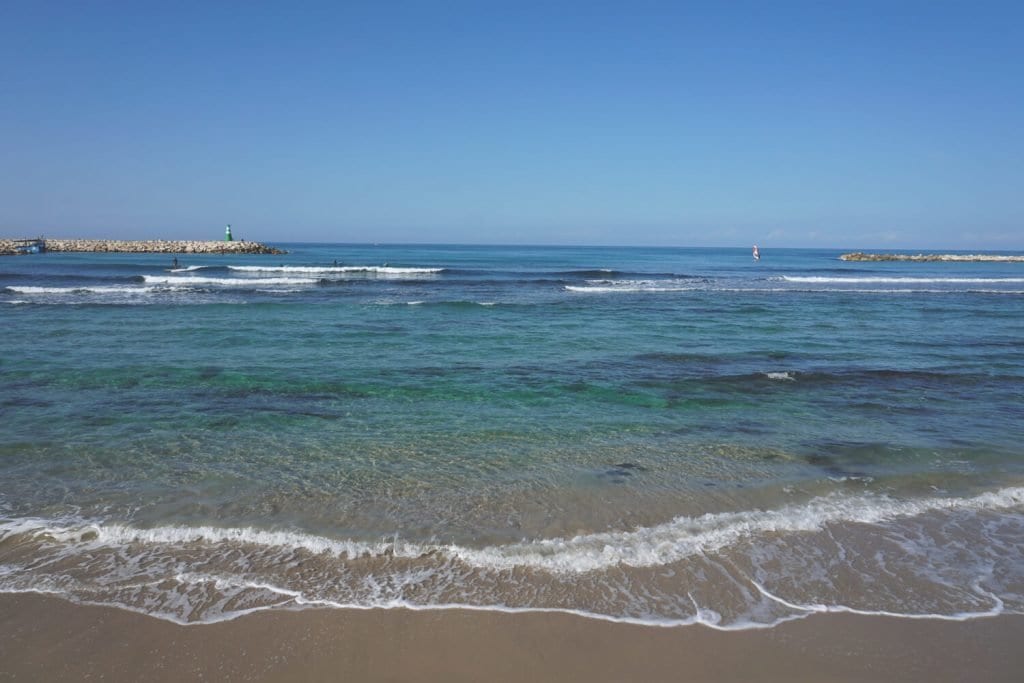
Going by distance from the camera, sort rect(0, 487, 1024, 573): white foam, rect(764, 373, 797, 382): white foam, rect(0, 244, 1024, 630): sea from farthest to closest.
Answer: rect(764, 373, 797, 382): white foam < rect(0, 487, 1024, 573): white foam < rect(0, 244, 1024, 630): sea

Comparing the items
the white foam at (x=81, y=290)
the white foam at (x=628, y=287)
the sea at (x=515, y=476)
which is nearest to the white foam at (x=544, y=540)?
the sea at (x=515, y=476)

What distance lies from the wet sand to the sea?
155 mm

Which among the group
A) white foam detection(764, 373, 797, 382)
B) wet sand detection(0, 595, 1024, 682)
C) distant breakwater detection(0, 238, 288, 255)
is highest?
distant breakwater detection(0, 238, 288, 255)

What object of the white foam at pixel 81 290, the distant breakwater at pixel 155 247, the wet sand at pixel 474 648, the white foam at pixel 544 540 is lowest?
the wet sand at pixel 474 648

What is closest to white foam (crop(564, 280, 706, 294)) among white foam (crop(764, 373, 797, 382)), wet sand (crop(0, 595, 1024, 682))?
white foam (crop(764, 373, 797, 382))

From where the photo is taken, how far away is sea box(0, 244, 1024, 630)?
14.7ft

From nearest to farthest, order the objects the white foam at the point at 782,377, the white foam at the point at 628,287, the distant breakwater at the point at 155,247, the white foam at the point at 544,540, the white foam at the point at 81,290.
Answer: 1. the white foam at the point at 544,540
2. the white foam at the point at 782,377
3. the white foam at the point at 81,290
4. the white foam at the point at 628,287
5. the distant breakwater at the point at 155,247

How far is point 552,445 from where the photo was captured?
7590 mm

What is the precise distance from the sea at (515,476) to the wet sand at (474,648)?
16cm

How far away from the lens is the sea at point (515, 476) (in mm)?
4488

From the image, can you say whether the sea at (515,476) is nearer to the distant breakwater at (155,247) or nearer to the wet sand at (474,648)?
the wet sand at (474,648)

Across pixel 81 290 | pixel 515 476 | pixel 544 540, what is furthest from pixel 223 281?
pixel 544 540

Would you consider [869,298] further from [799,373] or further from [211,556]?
[211,556]

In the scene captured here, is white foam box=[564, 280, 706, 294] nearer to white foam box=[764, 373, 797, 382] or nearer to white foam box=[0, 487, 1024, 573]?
white foam box=[764, 373, 797, 382]
